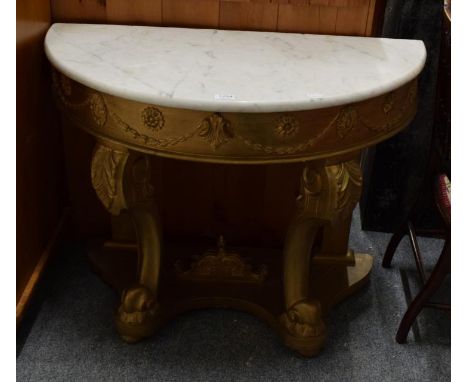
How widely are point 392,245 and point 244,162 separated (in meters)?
0.82

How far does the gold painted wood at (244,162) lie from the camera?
125cm

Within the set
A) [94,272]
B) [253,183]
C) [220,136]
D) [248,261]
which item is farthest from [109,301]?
[220,136]

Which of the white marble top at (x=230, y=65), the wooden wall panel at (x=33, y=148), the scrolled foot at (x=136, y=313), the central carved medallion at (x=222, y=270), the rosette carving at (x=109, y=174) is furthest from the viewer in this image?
the central carved medallion at (x=222, y=270)

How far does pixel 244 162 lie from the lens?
126 centimetres

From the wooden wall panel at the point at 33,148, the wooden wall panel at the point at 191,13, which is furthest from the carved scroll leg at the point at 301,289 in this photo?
the wooden wall panel at the point at 33,148

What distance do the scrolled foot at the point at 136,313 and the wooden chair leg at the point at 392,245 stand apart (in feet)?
2.45

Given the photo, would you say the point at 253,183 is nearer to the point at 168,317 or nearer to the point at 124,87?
the point at 168,317

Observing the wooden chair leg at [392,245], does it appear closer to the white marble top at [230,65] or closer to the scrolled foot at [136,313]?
the white marble top at [230,65]

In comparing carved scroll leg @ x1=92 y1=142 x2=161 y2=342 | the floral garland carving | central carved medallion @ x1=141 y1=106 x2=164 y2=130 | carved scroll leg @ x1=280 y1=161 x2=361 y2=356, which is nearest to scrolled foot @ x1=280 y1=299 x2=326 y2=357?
carved scroll leg @ x1=280 y1=161 x2=361 y2=356

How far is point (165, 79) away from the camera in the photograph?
4.18ft

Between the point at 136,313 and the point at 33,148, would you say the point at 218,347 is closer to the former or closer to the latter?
the point at 136,313

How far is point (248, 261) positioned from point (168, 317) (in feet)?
0.92

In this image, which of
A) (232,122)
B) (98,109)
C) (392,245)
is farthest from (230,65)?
(392,245)

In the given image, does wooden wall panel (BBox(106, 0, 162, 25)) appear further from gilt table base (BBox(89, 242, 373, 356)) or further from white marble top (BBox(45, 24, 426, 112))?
gilt table base (BBox(89, 242, 373, 356))
